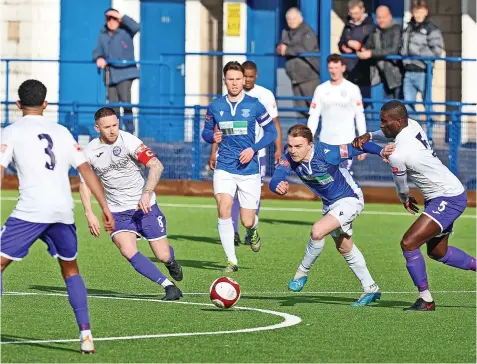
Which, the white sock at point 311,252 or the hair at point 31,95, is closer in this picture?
the hair at point 31,95

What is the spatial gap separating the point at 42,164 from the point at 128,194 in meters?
3.50

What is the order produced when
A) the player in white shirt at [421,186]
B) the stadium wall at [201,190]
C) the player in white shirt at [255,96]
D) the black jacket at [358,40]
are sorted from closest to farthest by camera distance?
1. the player in white shirt at [421,186]
2. the player in white shirt at [255,96]
3. the black jacket at [358,40]
4. the stadium wall at [201,190]

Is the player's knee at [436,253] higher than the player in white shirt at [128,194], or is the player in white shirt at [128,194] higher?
the player in white shirt at [128,194]

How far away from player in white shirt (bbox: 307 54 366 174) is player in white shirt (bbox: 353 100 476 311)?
288 inches

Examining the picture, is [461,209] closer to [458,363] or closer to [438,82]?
[458,363]

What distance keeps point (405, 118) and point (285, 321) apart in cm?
202

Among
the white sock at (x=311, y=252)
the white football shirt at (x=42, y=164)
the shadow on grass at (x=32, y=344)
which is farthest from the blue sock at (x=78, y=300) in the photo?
the white sock at (x=311, y=252)

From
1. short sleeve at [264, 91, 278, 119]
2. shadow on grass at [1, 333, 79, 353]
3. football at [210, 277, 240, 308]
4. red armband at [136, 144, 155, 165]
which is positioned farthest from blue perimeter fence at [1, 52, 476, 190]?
shadow on grass at [1, 333, 79, 353]

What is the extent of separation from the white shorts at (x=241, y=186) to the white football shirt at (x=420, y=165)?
3227mm

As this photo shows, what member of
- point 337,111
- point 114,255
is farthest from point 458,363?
point 337,111

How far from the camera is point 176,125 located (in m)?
25.4

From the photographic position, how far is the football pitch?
10070mm

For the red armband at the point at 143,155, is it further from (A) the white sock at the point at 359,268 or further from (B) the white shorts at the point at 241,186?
(B) the white shorts at the point at 241,186

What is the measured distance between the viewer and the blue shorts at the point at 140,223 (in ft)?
43.0
